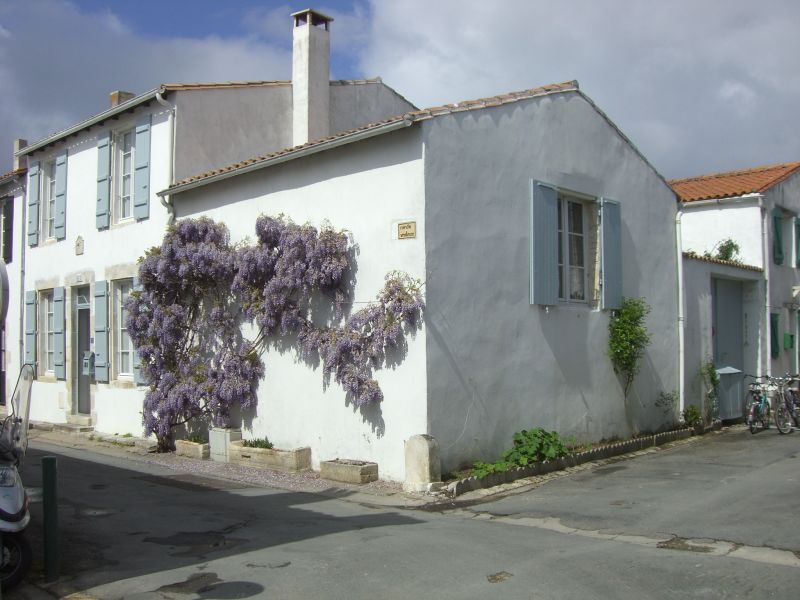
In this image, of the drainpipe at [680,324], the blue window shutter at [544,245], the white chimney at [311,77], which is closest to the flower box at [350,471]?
the blue window shutter at [544,245]

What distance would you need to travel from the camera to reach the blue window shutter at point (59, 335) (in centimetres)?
1642

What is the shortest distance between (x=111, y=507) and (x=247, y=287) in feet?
12.9

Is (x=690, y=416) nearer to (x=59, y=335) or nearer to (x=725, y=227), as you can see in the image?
(x=725, y=227)

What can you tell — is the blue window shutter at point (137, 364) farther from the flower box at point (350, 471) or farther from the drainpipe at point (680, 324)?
the drainpipe at point (680, 324)

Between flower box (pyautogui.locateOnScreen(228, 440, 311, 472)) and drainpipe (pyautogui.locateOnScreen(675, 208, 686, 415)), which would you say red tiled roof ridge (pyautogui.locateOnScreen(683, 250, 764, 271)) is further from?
flower box (pyautogui.locateOnScreen(228, 440, 311, 472))

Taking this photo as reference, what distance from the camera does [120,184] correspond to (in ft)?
49.4

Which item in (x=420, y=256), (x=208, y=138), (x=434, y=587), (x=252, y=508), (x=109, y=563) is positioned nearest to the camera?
(x=434, y=587)

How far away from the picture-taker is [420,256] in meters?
9.43

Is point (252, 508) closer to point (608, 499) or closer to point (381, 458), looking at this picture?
point (381, 458)

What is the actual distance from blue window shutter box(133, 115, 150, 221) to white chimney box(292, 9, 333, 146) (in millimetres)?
2716

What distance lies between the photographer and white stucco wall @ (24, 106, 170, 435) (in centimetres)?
1388

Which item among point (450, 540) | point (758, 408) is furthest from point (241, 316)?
point (758, 408)

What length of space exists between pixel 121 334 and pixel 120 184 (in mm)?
2857

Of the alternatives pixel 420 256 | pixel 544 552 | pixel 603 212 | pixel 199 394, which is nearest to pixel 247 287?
pixel 199 394
